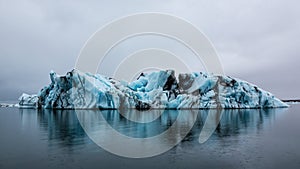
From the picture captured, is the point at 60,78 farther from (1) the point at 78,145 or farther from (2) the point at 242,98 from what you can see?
(2) the point at 242,98

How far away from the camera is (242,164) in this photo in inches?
446

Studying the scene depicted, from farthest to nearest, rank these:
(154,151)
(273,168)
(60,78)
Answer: (60,78) < (154,151) < (273,168)

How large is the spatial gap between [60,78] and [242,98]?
46240 millimetres

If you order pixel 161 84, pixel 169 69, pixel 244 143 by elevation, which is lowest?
pixel 244 143

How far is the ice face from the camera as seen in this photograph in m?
53.7

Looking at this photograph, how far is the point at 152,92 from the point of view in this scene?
6122 centimetres

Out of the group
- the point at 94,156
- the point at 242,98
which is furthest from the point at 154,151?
the point at 242,98

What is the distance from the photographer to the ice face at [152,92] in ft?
176

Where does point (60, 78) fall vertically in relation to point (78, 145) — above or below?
above

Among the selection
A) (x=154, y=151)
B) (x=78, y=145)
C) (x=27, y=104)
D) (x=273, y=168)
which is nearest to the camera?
(x=273, y=168)

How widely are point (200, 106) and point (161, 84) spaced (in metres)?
11.5

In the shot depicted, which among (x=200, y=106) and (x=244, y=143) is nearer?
(x=244, y=143)

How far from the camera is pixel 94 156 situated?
42.2 feet

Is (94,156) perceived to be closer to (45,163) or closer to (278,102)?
(45,163)
